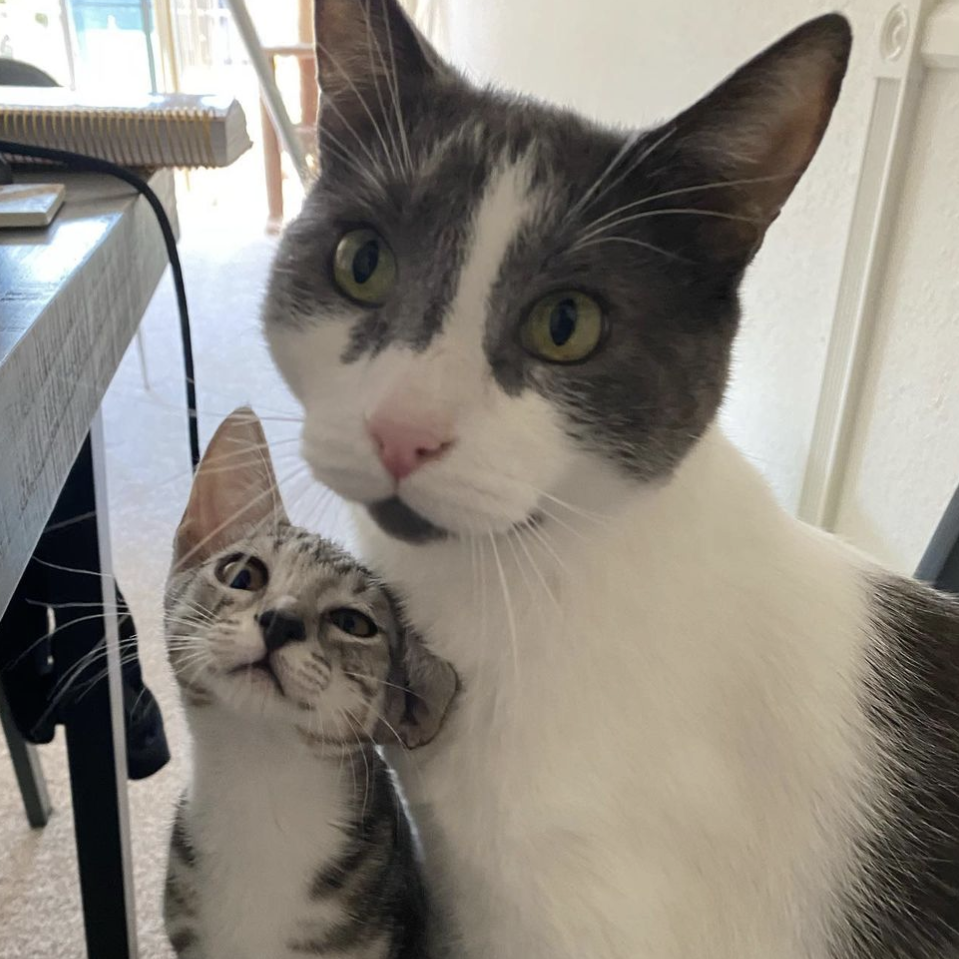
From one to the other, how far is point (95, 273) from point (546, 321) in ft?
0.81

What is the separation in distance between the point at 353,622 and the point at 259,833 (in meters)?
0.14

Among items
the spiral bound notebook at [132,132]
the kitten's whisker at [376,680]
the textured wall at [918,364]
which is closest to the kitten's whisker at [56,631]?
the kitten's whisker at [376,680]

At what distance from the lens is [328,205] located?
0.59 metres

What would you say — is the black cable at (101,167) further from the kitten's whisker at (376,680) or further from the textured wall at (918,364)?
the textured wall at (918,364)

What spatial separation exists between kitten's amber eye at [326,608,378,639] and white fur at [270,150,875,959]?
40 millimetres

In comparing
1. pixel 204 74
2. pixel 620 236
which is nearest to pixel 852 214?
pixel 620 236

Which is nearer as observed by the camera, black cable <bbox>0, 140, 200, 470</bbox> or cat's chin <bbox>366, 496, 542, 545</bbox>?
cat's chin <bbox>366, 496, 542, 545</bbox>

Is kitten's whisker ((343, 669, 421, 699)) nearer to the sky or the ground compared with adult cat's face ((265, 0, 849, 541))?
nearer to the ground

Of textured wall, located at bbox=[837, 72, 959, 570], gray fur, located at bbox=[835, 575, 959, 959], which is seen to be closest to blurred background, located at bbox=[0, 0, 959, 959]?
textured wall, located at bbox=[837, 72, 959, 570]

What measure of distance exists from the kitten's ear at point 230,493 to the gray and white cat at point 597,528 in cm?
6

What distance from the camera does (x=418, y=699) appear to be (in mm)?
560

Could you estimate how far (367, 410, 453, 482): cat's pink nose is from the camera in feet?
1.52

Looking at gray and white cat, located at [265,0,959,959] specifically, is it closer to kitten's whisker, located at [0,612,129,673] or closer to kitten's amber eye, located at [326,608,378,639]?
kitten's amber eye, located at [326,608,378,639]

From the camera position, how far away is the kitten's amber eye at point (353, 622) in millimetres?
565
